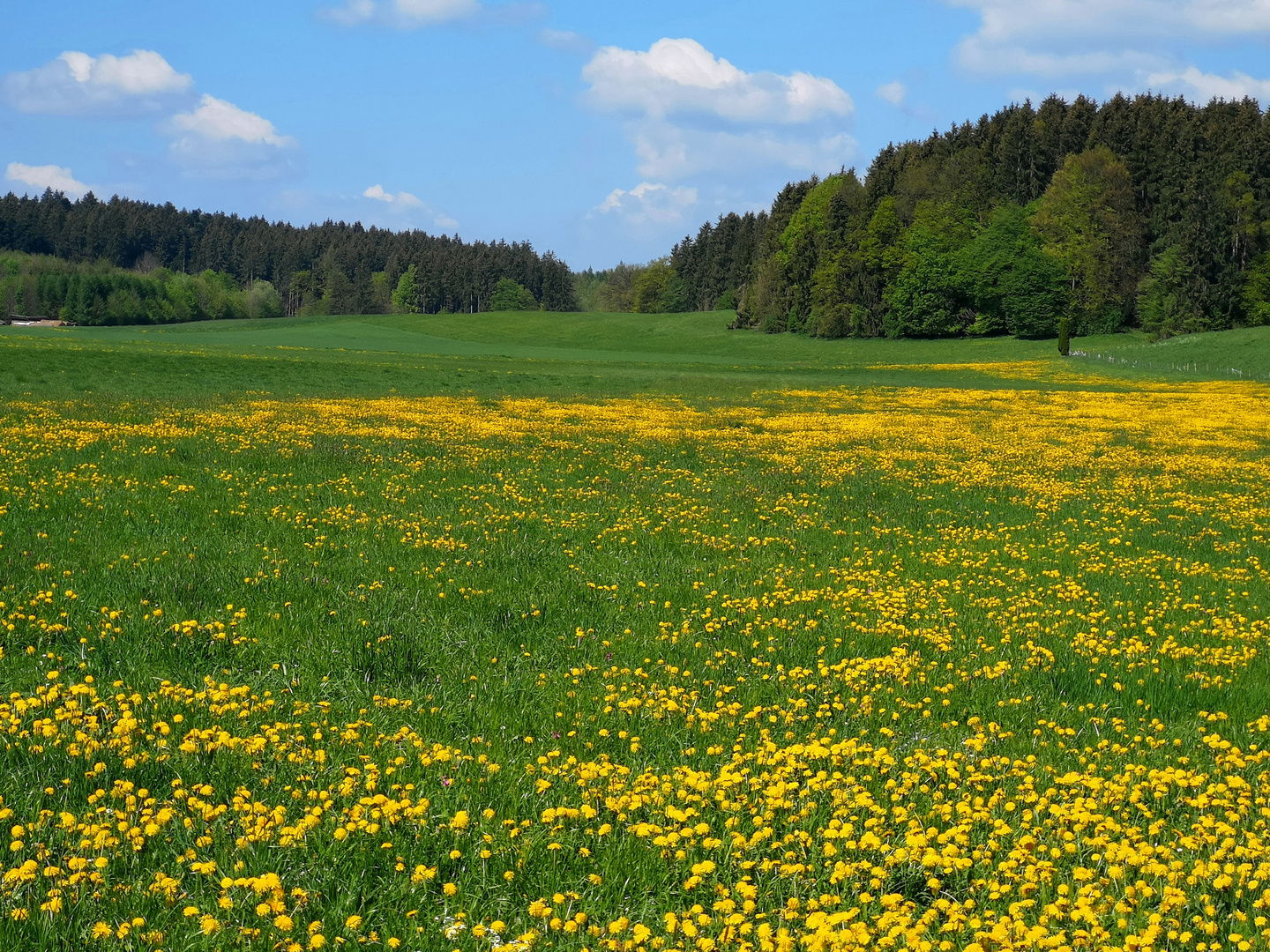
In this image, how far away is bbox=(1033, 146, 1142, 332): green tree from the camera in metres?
88.4

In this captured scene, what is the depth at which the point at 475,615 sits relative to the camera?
8.82 metres

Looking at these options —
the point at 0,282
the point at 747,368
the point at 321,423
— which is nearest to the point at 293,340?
the point at 747,368

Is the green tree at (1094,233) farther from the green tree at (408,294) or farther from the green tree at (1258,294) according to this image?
the green tree at (408,294)

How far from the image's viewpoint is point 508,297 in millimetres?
174750

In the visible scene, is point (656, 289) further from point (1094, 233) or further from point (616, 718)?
point (616, 718)

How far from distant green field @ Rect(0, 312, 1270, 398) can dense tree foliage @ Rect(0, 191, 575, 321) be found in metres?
55.6

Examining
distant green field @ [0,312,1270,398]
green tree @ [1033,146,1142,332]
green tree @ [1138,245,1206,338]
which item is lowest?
distant green field @ [0,312,1270,398]

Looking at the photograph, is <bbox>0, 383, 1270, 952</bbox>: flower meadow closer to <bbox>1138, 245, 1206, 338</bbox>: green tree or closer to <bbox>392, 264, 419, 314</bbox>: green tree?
<bbox>1138, 245, 1206, 338</bbox>: green tree

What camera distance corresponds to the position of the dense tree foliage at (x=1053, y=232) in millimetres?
80375

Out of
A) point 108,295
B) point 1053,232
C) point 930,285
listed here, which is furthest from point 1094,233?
point 108,295

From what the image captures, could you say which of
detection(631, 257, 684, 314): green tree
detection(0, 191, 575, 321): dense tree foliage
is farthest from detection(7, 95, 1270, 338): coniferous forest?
detection(0, 191, 575, 321): dense tree foliage

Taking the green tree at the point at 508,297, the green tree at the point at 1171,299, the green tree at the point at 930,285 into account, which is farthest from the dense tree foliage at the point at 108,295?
the green tree at the point at 1171,299

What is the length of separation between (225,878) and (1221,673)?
328 inches

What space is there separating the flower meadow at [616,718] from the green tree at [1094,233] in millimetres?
83252
